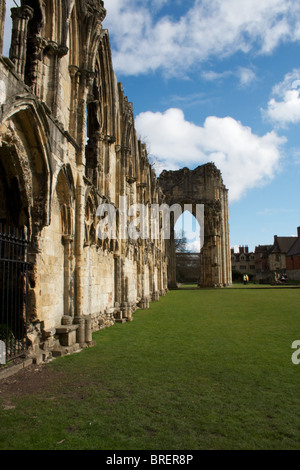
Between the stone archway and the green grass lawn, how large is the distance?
1211 inches

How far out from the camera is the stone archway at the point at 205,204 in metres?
37.5

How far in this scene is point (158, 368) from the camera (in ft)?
16.6

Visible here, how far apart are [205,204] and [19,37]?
3316 centimetres

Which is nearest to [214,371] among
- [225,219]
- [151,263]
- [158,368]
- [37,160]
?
[158,368]

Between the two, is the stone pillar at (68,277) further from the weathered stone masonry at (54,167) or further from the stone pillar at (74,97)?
the stone pillar at (74,97)

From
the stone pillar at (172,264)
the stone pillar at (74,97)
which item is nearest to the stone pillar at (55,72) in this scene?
the stone pillar at (74,97)

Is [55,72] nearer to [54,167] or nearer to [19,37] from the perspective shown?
[19,37]

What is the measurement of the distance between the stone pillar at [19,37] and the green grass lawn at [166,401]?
483 centimetres

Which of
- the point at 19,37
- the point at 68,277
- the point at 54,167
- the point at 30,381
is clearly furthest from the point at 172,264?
the point at 30,381

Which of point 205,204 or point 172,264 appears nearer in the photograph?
point 172,264

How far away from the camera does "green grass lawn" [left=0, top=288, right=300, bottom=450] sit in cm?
283

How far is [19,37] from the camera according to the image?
5.89 metres

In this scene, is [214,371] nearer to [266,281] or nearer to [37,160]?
[37,160]

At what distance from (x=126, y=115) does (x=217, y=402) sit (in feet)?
38.1
